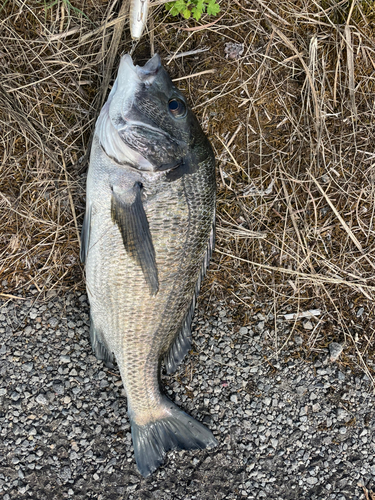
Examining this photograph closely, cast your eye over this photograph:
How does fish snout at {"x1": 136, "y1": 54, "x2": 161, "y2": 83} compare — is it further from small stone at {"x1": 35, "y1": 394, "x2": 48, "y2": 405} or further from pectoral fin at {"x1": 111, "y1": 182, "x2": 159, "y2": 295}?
small stone at {"x1": 35, "y1": 394, "x2": 48, "y2": 405}

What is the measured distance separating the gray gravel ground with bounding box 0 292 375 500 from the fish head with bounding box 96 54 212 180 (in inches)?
48.3

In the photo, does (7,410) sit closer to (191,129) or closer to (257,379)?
(257,379)

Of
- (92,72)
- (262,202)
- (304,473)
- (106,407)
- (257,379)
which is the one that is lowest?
(304,473)

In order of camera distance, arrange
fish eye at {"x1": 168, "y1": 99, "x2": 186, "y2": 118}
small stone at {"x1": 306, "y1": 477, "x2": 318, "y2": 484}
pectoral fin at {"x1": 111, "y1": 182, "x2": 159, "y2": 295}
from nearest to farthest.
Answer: pectoral fin at {"x1": 111, "y1": 182, "x2": 159, "y2": 295}
fish eye at {"x1": 168, "y1": 99, "x2": 186, "y2": 118}
small stone at {"x1": 306, "y1": 477, "x2": 318, "y2": 484}

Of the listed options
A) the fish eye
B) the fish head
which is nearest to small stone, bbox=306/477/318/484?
the fish head

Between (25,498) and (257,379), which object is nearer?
(25,498)

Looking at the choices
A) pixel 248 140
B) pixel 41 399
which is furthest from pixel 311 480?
pixel 248 140

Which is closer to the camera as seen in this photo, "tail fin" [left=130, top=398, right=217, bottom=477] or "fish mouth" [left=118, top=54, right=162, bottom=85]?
"fish mouth" [left=118, top=54, right=162, bottom=85]

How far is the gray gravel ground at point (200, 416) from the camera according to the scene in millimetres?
2592

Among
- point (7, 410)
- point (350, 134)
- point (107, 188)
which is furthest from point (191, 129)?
point (7, 410)

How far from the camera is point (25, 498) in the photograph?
2.54 m

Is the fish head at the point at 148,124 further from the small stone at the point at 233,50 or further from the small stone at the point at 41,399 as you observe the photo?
the small stone at the point at 41,399

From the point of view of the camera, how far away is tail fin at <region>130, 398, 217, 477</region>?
Result: 2.45m

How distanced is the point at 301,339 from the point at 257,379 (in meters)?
0.48
